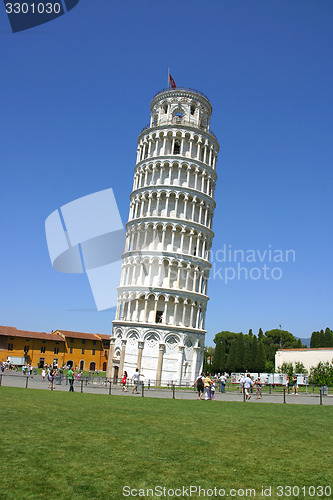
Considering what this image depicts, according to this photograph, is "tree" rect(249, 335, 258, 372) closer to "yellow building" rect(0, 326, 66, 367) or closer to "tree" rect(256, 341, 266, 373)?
"tree" rect(256, 341, 266, 373)

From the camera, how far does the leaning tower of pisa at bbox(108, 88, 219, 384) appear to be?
4728 centimetres

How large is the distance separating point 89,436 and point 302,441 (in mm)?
6393

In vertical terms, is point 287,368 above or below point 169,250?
below

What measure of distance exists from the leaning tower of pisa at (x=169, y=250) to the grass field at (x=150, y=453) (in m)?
31.4

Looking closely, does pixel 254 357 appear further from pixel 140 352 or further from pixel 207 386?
pixel 207 386

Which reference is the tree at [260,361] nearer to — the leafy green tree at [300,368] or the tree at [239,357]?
the tree at [239,357]

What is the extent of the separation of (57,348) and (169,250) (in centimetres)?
5368

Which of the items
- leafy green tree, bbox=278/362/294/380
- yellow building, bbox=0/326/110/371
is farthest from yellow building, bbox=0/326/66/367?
leafy green tree, bbox=278/362/294/380

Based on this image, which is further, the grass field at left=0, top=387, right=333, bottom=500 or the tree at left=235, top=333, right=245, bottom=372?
the tree at left=235, top=333, right=245, bottom=372

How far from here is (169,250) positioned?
49531mm

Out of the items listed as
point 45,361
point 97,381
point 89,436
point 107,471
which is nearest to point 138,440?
point 89,436

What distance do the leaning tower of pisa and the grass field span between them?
31404 millimetres

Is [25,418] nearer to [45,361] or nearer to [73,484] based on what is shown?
[73,484]

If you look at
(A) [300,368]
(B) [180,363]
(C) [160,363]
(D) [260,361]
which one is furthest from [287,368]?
(D) [260,361]
